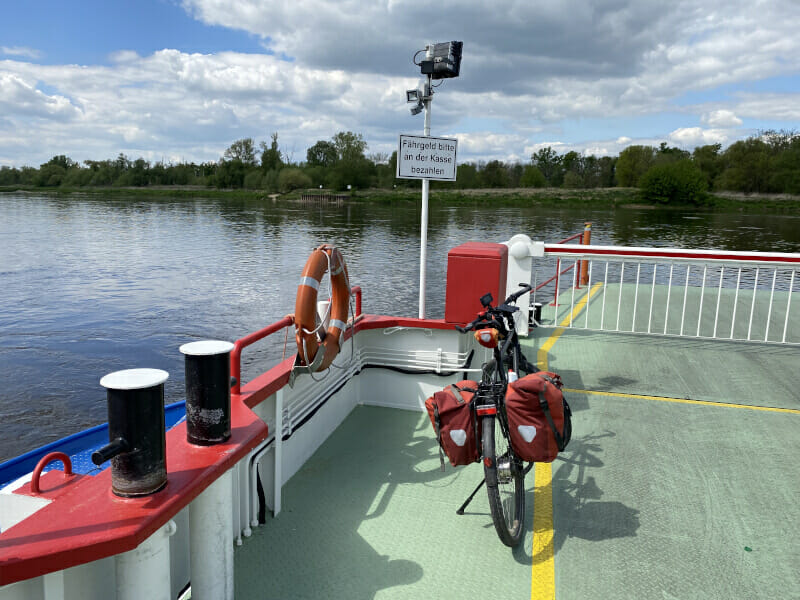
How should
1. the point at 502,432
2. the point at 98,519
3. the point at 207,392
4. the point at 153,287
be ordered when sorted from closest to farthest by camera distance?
the point at 98,519
the point at 207,392
the point at 502,432
the point at 153,287

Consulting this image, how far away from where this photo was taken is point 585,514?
351cm

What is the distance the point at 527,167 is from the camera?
120 meters

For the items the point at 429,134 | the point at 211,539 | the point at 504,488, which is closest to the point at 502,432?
the point at 504,488

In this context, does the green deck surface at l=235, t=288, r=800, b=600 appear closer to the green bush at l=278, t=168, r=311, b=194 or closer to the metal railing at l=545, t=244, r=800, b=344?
the metal railing at l=545, t=244, r=800, b=344

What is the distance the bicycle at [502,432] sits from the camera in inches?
116

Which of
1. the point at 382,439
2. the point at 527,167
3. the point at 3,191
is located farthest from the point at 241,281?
the point at 3,191

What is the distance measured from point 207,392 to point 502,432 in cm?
149

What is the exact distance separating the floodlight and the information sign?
0.57 m

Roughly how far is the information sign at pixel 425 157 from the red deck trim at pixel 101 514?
341 centimetres

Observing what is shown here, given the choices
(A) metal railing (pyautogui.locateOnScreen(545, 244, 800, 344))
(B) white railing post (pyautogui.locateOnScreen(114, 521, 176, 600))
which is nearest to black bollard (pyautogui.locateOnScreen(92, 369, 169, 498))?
(B) white railing post (pyautogui.locateOnScreen(114, 521, 176, 600))

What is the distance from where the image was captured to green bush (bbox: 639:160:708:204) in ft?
277

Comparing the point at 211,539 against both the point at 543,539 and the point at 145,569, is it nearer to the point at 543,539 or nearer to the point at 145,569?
the point at 145,569

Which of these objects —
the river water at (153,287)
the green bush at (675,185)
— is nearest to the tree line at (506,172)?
the green bush at (675,185)

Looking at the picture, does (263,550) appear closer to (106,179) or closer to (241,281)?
(241,281)
